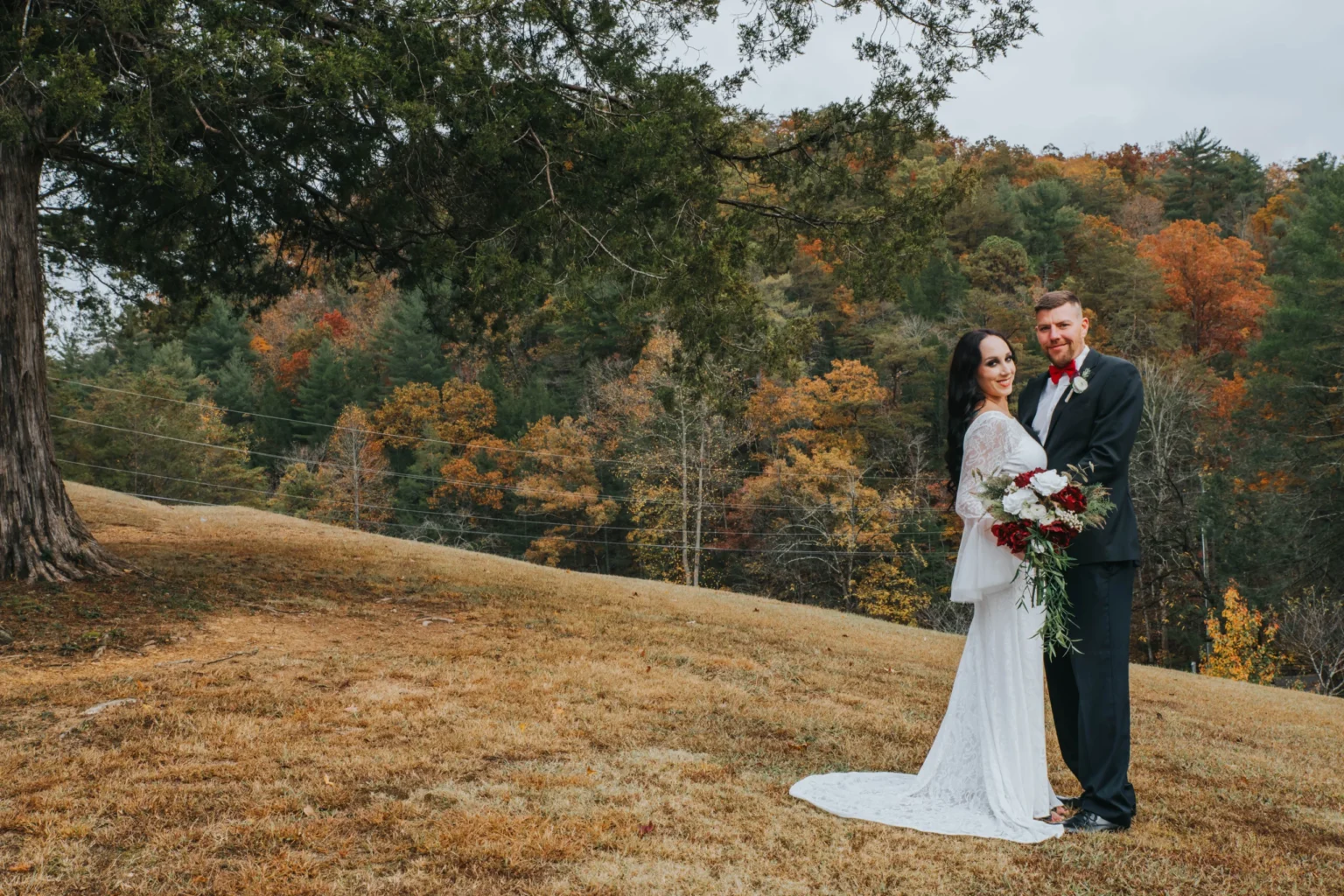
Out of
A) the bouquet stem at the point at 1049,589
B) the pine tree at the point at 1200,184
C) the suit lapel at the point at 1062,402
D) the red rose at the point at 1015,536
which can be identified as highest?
the pine tree at the point at 1200,184

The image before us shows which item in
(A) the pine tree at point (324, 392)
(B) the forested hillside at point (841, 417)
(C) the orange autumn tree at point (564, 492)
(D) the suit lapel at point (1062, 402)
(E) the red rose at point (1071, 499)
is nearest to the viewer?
(E) the red rose at point (1071, 499)

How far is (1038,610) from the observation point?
4598 mm

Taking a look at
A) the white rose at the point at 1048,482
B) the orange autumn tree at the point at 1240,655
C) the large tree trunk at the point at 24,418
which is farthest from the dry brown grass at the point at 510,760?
the orange autumn tree at the point at 1240,655

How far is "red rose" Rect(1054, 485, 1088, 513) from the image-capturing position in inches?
170

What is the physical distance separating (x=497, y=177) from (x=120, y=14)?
3.71 meters

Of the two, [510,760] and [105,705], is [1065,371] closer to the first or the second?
[510,760]

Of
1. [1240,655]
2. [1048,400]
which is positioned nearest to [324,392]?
[1240,655]

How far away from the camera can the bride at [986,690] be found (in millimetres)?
4562

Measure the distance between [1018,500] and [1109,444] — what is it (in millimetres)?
518

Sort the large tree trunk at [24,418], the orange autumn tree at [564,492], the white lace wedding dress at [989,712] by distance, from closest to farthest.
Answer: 1. the white lace wedding dress at [989,712]
2. the large tree trunk at [24,418]
3. the orange autumn tree at [564,492]

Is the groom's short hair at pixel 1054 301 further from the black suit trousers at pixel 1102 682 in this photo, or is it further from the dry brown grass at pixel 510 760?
the dry brown grass at pixel 510 760

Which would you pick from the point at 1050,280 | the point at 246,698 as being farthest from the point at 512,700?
the point at 1050,280

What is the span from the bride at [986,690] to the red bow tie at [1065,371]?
22cm

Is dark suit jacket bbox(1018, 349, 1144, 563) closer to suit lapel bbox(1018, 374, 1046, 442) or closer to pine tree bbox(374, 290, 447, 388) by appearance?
suit lapel bbox(1018, 374, 1046, 442)
